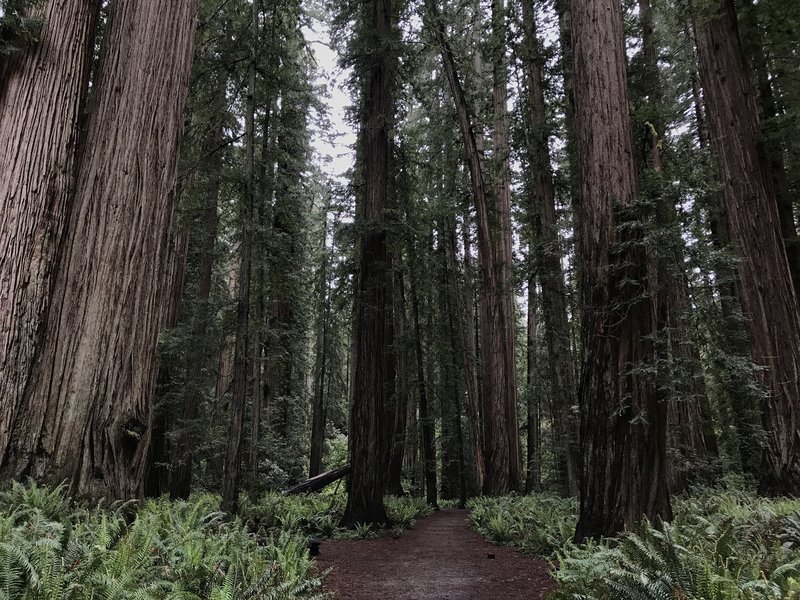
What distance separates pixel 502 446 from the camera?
40.7 ft

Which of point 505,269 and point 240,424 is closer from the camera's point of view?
point 240,424

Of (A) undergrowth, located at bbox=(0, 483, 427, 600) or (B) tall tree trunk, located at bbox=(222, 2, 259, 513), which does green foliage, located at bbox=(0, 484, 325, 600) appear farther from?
(B) tall tree trunk, located at bbox=(222, 2, 259, 513)

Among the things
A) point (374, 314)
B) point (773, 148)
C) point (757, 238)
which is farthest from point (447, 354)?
point (773, 148)

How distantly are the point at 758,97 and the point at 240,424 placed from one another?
11.7 meters

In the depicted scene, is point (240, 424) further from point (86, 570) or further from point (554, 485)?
point (554, 485)

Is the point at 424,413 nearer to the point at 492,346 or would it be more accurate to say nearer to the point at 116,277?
the point at 492,346

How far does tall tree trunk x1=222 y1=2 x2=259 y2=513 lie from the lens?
23.9 feet

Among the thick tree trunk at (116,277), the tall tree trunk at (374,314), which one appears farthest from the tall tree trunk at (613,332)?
the tall tree trunk at (374,314)

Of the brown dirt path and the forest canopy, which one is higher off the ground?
the forest canopy

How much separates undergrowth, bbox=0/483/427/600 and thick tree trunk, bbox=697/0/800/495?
6.56 meters

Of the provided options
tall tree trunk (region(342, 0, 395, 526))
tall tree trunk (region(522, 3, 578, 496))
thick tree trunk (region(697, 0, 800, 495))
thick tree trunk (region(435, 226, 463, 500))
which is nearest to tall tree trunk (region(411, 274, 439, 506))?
thick tree trunk (region(435, 226, 463, 500))

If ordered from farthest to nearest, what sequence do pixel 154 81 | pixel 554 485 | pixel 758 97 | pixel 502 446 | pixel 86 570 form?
pixel 554 485 → pixel 502 446 → pixel 758 97 → pixel 154 81 → pixel 86 570

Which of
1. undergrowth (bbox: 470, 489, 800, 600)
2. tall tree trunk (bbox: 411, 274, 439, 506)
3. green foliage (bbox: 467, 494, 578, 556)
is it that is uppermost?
tall tree trunk (bbox: 411, 274, 439, 506)

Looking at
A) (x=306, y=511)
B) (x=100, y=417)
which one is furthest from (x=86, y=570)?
(x=306, y=511)
